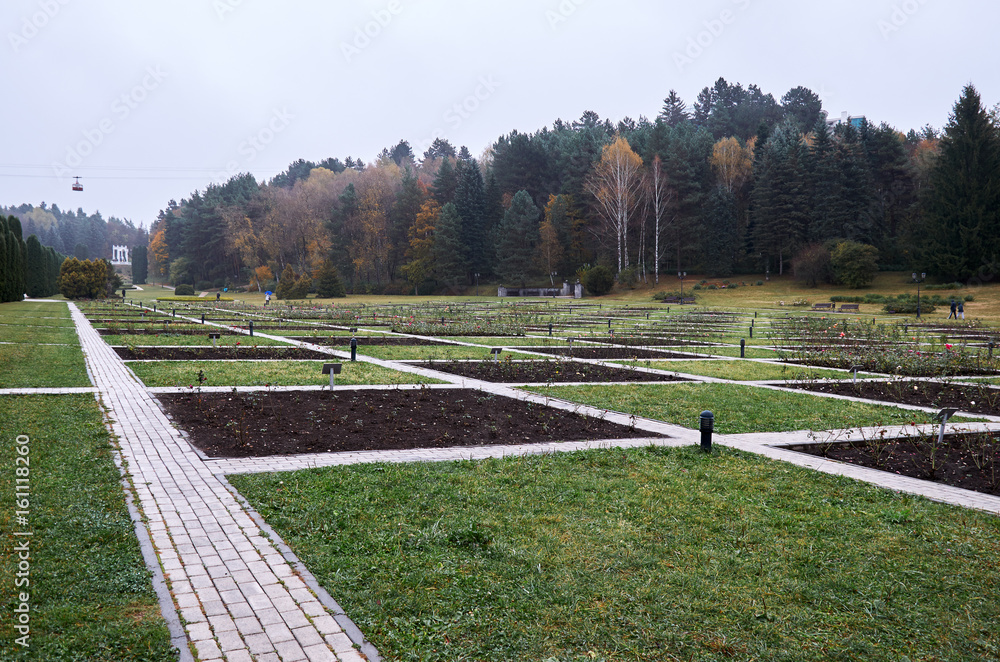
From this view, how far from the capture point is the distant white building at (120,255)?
16700cm

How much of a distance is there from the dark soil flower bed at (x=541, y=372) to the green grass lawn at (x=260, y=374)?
1231 millimetres

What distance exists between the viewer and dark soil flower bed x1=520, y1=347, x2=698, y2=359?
1673cm

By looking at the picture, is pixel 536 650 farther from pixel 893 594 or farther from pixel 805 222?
pixel 805 222

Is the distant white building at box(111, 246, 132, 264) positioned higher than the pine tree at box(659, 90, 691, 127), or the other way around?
the pine tree at box(659, 90, 691, 127)

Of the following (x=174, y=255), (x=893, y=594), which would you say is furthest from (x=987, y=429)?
(x=174, y=255)

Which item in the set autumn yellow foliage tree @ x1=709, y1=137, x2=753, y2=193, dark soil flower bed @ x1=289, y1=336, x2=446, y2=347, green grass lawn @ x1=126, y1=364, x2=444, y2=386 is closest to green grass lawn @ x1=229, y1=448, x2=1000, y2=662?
green grass lawn @ x1=126, y1=364, x2=444, y2=386

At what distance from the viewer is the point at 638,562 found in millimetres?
4465

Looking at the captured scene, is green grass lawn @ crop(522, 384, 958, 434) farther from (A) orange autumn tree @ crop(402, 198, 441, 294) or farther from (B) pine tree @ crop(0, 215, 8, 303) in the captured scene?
(A) orange autumn tree @ crop(402, 198, 441, 294)

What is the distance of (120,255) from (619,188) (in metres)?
154

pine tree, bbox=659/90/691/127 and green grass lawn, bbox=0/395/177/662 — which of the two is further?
pine tree, bbox=659/90/691/127

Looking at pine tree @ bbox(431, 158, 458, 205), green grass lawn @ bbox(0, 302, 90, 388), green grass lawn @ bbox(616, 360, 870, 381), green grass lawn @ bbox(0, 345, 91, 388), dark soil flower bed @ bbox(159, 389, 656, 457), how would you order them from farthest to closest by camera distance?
pine tree @ bbox(431, 158, 458, 205) < green grass lawn @ bbox(616, 360, 870, 381) < green grass lawn @ bbox(0, 302, 90, 388) < green grass lawn @ bbox(0, 345, 91, 388) < dark soil flower bed @ bbox(159, 389, 656, 457)

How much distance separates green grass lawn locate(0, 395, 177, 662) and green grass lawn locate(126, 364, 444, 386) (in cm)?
479

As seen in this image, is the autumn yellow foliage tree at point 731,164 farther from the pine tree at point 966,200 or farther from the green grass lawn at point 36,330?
the green grass lawn at point 36,330

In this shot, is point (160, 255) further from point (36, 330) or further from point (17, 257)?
point (36, 330)
